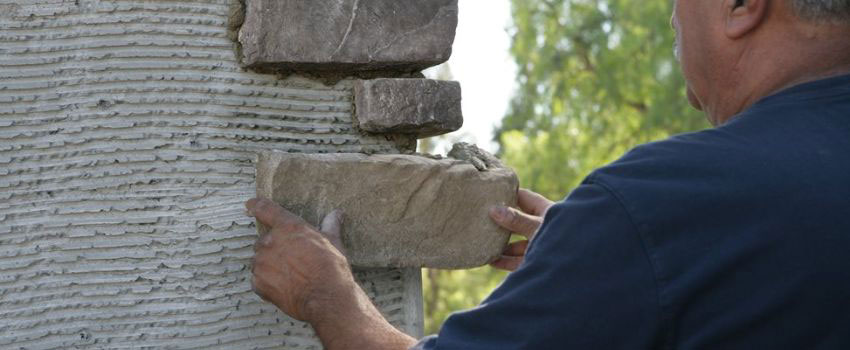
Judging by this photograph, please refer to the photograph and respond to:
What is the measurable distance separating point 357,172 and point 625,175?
2.94 ft

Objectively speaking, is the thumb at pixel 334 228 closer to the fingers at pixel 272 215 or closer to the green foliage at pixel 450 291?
the fingers at pixel 272 215

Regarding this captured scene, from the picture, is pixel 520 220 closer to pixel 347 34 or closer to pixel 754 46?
pixel 347 34

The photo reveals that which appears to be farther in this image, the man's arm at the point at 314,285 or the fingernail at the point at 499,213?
the fingernail at the point at 499,213

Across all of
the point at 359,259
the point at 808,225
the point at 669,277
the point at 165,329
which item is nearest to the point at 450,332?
the point at 669,277

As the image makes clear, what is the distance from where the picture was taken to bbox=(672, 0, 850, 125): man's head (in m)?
1.75

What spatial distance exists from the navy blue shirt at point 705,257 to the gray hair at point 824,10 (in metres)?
0.23

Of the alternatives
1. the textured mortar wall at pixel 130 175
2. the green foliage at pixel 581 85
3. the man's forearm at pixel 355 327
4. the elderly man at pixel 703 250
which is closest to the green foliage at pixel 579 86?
the green foliage at pixel 581 85

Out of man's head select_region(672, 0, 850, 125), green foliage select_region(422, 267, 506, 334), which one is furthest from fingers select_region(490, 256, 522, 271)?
green foliage select_region(422, 267, 506, 334)

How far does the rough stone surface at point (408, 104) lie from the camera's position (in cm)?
251

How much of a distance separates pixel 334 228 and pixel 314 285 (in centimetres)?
19

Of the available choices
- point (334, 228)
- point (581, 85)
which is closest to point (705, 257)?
point (334, 228)

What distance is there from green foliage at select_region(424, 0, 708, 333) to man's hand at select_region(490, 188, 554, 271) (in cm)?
1204

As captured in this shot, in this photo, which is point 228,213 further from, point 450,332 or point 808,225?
point 808,225

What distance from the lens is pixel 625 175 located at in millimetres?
1611
